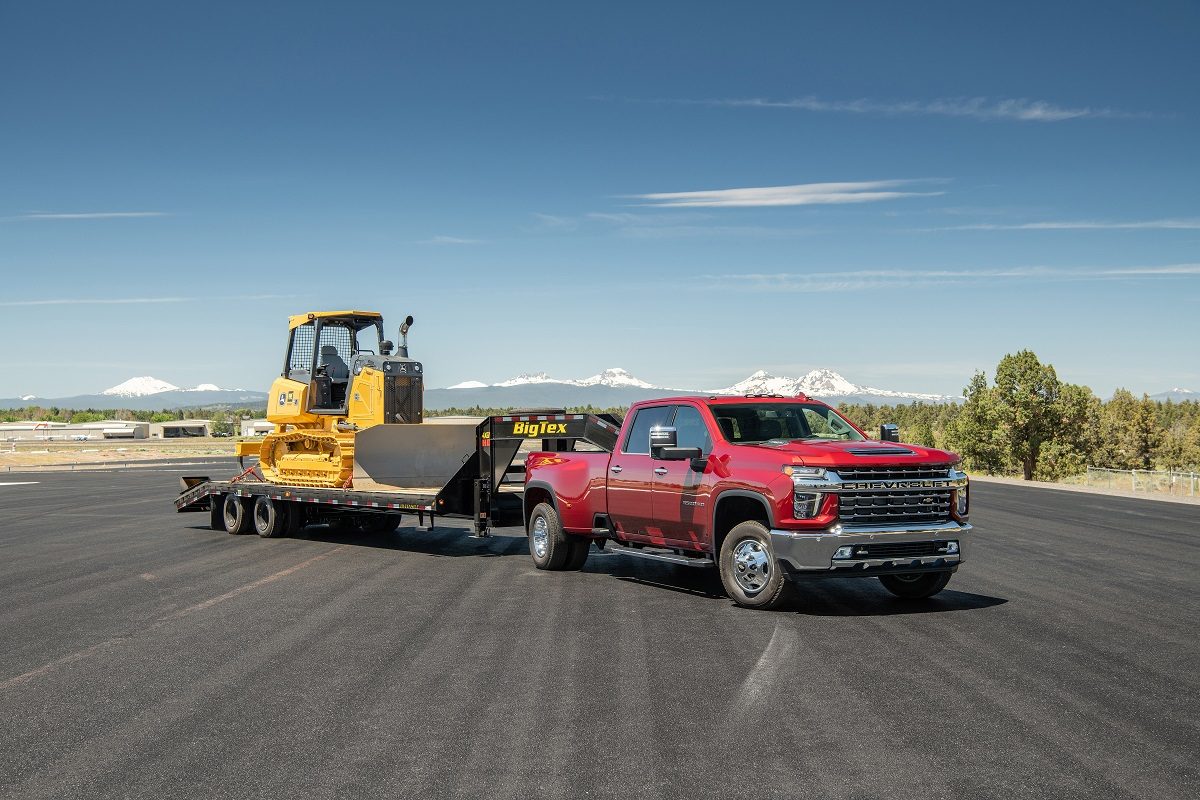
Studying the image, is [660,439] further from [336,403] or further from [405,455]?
[336,403]

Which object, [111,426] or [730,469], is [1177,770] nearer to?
[730,469]

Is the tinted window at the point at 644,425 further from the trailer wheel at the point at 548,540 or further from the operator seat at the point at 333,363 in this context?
the operator seat at the point at 333,363

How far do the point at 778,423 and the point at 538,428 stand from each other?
4.71 meters

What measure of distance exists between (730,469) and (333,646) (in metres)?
4.30

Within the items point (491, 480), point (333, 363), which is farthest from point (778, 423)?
point (333, 363)

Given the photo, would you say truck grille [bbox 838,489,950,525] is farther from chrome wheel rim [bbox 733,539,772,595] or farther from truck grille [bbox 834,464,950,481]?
chrome wheel rim [bbox 733,539,772,595]

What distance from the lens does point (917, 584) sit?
11508 millimetres

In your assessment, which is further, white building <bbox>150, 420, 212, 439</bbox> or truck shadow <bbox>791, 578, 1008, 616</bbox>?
white building <bbox>150, 420, 212, 439</bbox>

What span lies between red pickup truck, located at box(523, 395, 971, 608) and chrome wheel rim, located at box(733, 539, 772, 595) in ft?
0.04

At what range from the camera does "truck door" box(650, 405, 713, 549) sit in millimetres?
11508

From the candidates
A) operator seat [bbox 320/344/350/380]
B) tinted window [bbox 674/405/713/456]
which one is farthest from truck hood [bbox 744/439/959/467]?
operator seat [bbox 320/344/350/380]

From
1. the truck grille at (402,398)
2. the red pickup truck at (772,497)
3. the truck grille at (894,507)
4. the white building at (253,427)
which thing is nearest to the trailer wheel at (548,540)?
the red pickup truck at (772,497)

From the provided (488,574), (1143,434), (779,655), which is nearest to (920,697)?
(779,655)

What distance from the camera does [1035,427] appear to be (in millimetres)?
82188
